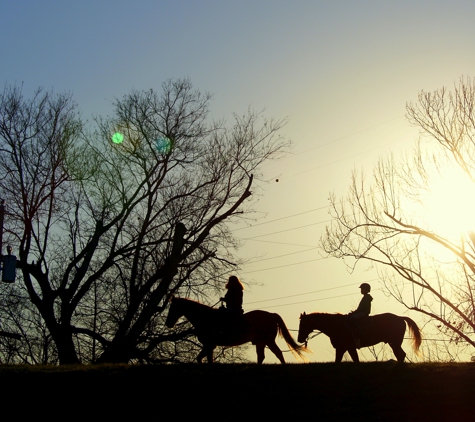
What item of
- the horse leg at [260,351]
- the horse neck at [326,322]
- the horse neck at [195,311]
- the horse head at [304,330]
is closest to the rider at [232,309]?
the horse neck at [195,311]

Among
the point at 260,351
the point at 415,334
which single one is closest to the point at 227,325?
the point at 260,351

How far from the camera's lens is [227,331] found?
1762 cm

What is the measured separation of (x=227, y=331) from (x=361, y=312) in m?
3.92

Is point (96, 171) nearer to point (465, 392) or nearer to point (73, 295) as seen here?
point (73, 295)

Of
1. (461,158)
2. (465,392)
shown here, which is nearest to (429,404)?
(465,392)

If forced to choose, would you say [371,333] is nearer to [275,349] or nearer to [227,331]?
[275,349]

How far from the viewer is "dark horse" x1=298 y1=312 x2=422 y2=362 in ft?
61.6

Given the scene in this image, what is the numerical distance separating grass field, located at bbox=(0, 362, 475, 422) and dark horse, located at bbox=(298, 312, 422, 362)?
2.34 metres

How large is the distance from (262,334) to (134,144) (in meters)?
12.0

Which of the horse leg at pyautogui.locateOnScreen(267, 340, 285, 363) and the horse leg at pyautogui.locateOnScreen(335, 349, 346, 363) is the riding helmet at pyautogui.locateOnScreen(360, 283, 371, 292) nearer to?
the horse leg at pyautogui.locateOnScreen(335, 349, 346, 363)

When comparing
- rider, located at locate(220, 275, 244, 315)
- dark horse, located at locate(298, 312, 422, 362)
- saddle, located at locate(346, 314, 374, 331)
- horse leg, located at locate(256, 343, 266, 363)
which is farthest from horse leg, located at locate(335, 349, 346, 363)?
rider, located at locate(220, 275, 244, 315)

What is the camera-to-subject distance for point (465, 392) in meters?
13.8

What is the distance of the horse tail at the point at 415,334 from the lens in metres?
19.0

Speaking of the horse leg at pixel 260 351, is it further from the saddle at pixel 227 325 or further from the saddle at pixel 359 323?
the saddle at pixel 359 323
